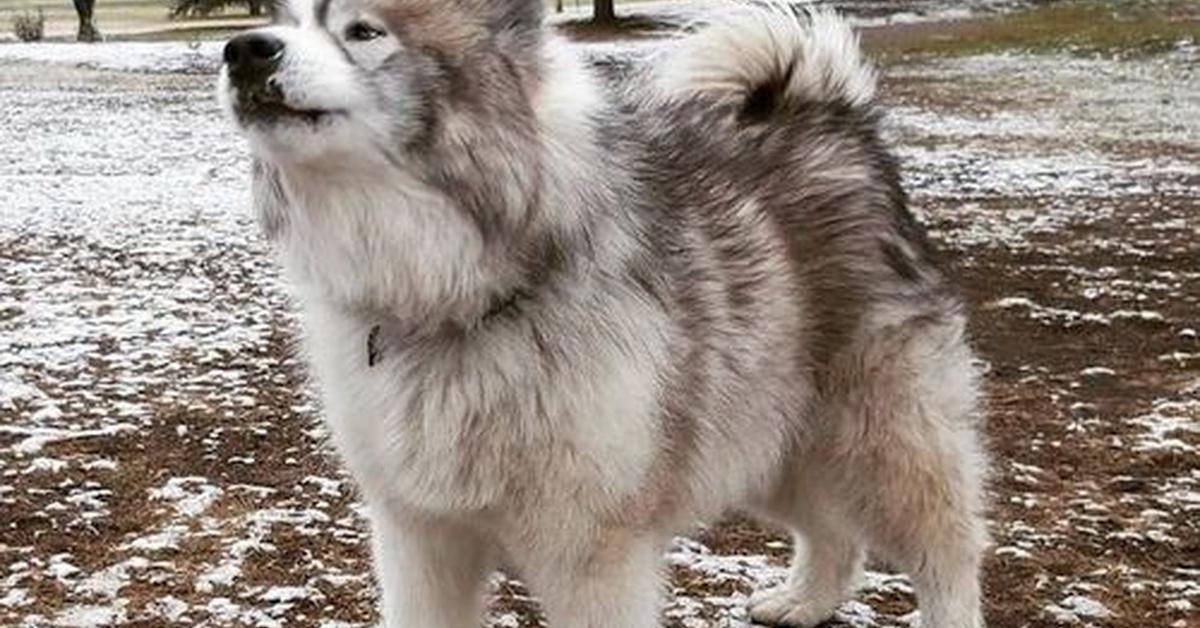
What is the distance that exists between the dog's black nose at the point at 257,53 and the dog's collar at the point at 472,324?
543 millimetres

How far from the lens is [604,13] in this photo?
101ft

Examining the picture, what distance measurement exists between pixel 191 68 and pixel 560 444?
24.1 m

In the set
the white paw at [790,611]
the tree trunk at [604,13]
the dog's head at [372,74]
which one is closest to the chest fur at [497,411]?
the dog's head at [372,74]

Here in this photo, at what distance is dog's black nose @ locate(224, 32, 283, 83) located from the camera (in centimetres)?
231

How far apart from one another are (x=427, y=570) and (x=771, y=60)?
145 cm

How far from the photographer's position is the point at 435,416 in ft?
8.64

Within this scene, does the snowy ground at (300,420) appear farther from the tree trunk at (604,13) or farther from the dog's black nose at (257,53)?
the tree trunk at (604,13)

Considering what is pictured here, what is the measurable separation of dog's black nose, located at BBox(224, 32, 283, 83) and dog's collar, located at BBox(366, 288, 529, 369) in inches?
21.4

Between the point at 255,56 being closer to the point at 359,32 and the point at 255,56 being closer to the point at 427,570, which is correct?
the point at 359,32

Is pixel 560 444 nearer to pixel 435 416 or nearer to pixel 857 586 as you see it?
pixel 435 416

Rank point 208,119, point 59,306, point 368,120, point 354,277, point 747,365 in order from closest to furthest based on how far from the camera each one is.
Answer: point 368,120 → point 354,277 → point 747,365 → point 59,306 → point 208,119

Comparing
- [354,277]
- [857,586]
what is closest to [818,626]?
[857,586]

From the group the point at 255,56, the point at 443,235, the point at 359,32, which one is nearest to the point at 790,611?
the point at 443,235

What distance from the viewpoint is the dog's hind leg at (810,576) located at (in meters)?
3.63
